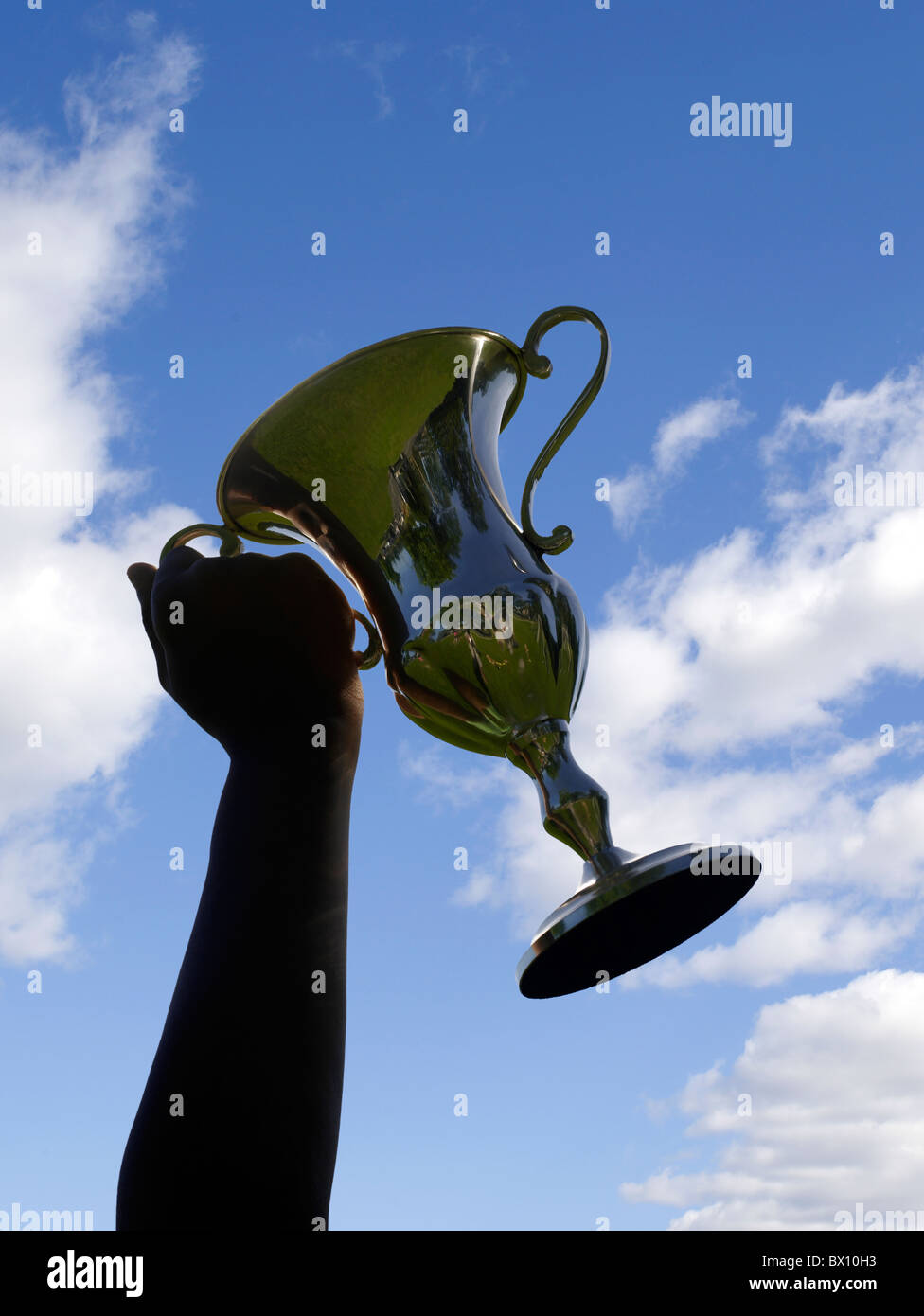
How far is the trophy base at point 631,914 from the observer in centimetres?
221

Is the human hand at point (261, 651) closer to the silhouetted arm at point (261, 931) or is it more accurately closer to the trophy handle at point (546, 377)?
the silhouetted arm at point (261, 931)

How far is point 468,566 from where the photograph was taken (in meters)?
2.59

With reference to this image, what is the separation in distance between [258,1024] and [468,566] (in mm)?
1061

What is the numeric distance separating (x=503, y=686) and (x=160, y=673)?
1.03 m

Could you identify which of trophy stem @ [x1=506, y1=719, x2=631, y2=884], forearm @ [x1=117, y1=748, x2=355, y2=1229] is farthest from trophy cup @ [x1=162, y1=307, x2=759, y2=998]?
forearm @ [x1=117, y1=748, x2=355, y2=1229]

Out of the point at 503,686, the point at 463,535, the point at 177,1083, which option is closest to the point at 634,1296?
the point at 177,1083

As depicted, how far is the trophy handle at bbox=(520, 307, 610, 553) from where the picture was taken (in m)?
2.75

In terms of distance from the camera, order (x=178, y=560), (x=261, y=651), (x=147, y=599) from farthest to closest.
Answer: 1. (x=147, y=599)
2. (x=178, y=560)
3. (x=261, y=651)

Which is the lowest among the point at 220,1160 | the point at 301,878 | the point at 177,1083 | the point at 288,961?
the point at 220,1160

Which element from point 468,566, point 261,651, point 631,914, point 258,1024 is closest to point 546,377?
point 468,566

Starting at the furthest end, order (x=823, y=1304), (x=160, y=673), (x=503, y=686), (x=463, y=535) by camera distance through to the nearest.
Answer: (x=160, y=673)
(x=463, y=535)
(x=503, y=686)
(x=823, y=1304)

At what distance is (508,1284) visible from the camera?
6.68 feet

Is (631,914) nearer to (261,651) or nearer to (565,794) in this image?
(565,794)

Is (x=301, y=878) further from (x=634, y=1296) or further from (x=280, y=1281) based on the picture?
(x=634, y=1296)
